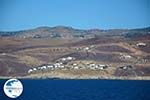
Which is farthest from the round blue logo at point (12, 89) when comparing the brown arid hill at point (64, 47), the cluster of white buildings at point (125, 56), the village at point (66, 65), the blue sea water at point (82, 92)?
the cluster of white buildings at point (125, 56)

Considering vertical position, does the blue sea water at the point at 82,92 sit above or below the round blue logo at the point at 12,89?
below

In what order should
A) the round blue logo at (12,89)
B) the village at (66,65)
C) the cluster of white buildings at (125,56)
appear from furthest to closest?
the cluster of white buildings at (125,56) → the village at (66,65) → the round blue logo at (12,89)

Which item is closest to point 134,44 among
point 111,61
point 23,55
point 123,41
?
point 123,41

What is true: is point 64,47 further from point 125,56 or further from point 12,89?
point 12,89

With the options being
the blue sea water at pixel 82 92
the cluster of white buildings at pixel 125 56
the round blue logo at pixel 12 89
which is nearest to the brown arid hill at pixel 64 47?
the cluster of white buildings at pixel 125 56

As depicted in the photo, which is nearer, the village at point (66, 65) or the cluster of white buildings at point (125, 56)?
the village at point (66, 65)

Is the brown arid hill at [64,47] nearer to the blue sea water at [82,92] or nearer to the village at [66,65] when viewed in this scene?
the village at [66,65]

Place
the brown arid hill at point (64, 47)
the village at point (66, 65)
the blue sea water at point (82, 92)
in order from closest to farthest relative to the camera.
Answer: the brown arid hill at point (64, 47)
the blue sea water at point (82, 92)
the village at point (66, 65)

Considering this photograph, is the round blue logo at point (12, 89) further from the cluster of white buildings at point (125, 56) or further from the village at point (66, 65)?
the cluster of white buildings at point (125, 56)

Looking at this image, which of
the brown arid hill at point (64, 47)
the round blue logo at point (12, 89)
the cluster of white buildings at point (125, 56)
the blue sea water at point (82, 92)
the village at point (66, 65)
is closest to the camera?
the round blue logo at point (12, 89)

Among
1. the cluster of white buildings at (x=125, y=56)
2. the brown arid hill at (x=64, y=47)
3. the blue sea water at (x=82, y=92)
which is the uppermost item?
the brown arid hill at (x=64, y=47)

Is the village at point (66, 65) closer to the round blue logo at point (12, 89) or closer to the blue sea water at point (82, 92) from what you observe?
the blue sea water at point (82, 92)
